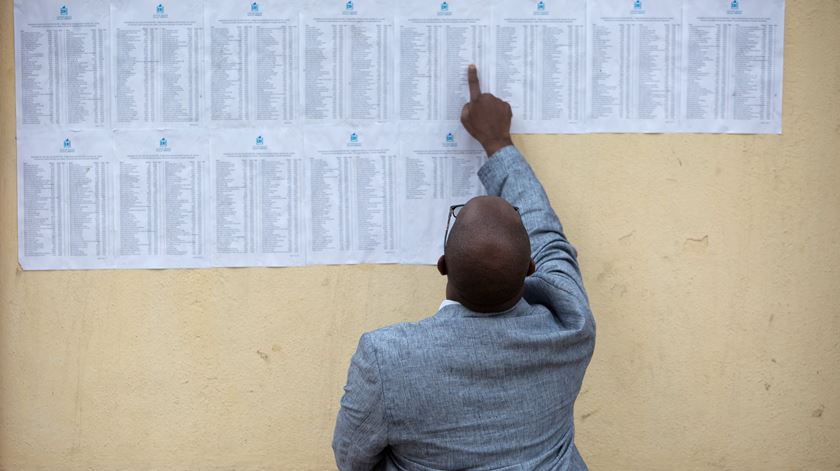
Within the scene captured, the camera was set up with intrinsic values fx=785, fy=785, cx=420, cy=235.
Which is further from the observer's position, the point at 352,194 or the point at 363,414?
the point at 352,194

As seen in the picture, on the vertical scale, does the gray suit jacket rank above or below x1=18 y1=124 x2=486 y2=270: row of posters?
below

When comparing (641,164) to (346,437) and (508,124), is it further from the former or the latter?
(346,437)

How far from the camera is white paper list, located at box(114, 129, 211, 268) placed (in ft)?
7.02

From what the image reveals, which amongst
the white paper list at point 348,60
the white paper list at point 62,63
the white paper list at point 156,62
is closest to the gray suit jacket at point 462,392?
the white paper list at point 348,60

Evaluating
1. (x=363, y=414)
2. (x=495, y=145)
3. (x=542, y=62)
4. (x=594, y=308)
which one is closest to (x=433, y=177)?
(x=495, y=145)

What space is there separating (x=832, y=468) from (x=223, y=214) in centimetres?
184

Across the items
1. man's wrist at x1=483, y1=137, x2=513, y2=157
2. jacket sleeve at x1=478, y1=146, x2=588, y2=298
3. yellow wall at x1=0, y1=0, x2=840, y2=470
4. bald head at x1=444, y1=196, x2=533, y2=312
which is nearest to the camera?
bald head at x1=444, y1=196, x2=533, y2=312

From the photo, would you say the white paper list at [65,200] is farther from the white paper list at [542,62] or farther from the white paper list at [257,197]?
the white paper list at [542,62]

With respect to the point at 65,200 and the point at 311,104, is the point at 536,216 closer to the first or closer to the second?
the point at 311,104

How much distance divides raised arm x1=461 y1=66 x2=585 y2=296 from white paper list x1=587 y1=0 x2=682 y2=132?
28 centimetres

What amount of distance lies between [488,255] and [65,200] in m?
1.30

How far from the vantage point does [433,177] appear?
214 cm

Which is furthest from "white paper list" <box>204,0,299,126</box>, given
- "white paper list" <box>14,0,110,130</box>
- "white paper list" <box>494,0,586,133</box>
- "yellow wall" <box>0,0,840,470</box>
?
"white paper list" <box>494,0,586,133</box>

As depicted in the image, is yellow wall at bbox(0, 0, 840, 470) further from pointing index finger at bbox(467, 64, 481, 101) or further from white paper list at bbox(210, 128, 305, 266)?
pointing index finger at bbox(467, 64, 481, 101)
